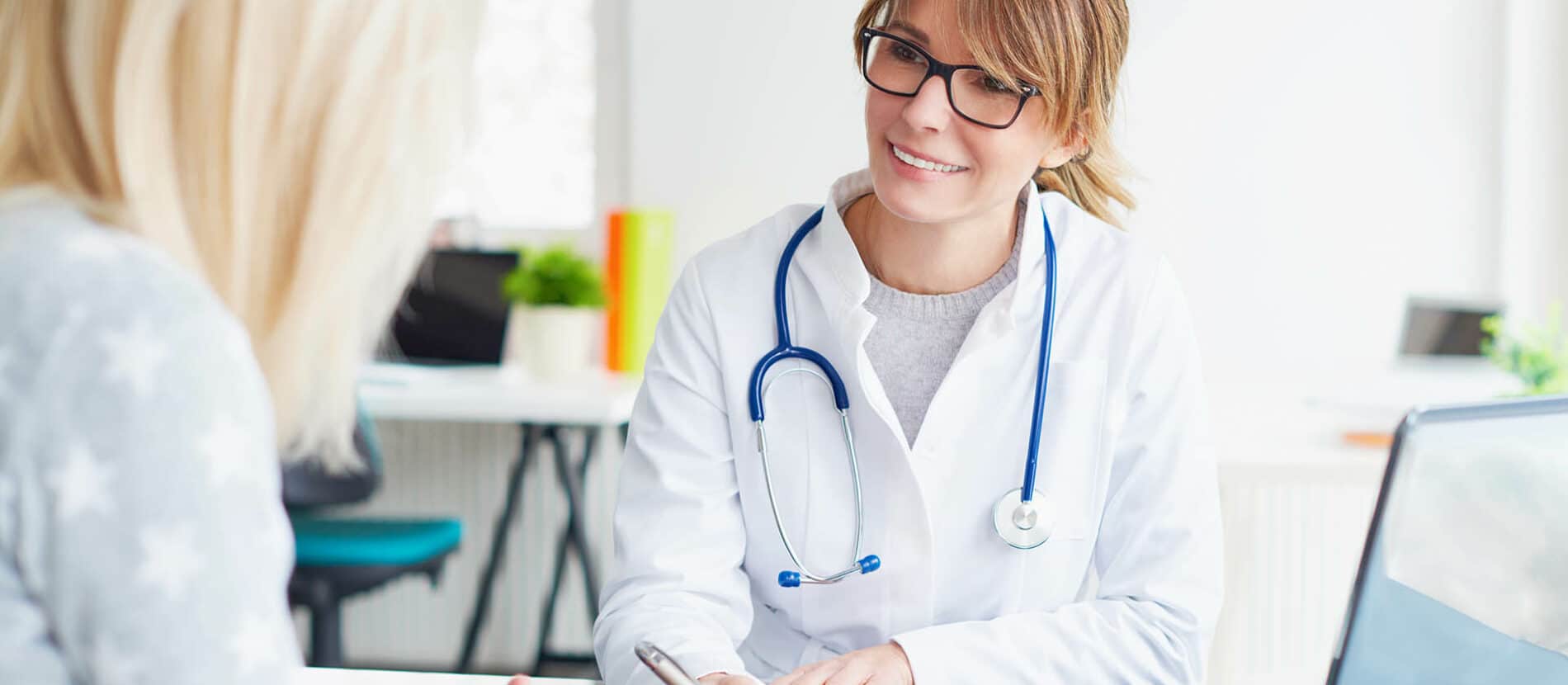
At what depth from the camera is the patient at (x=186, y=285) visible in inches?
22.7

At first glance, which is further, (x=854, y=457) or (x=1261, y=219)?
(x=1261, y=219)

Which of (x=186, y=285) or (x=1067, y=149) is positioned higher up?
(x=1067, y=149)

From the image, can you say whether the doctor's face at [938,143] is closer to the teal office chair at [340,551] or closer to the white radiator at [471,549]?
the teal office chair at [340,551]

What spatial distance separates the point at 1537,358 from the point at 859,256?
1091 mm

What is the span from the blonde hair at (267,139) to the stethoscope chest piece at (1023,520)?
60 centimetres

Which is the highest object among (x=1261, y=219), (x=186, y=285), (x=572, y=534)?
(x=1261, y=219)

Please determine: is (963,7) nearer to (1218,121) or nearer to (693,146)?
(1218,121)

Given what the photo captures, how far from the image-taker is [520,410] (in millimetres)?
2471

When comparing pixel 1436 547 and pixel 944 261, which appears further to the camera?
pixel 944 261

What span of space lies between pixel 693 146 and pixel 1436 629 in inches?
58.7

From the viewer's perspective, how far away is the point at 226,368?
61cm

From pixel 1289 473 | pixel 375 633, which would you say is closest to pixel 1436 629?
pixel 1289 473

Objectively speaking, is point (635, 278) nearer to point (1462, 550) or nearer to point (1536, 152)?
point (1536, 152)

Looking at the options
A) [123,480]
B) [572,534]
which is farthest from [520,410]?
[123,480]
